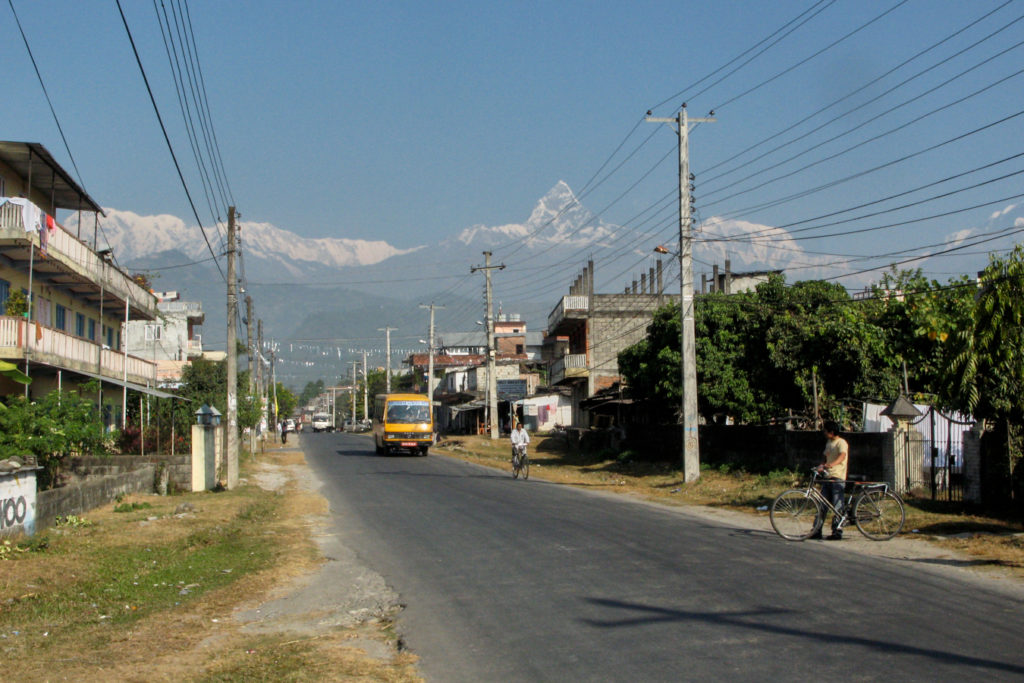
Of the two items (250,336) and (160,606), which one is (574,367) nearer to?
(250,336)

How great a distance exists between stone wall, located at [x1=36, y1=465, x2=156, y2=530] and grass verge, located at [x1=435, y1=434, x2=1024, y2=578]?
1231 cm

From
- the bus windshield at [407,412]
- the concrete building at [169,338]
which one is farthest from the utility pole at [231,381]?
the bus windshield at [407,412]

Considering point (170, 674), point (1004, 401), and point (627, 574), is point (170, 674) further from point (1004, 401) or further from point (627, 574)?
point (1004, 401)

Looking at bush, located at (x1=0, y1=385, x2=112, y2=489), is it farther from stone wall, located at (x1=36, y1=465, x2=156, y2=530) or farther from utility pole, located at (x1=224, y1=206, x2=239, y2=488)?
utility pole, located at (x1=224, y1=206, x2=239, y2=488)

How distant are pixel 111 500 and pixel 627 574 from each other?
13.5 metres

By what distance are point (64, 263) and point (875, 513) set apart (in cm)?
2394

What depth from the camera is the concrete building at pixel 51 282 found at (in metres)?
24.8

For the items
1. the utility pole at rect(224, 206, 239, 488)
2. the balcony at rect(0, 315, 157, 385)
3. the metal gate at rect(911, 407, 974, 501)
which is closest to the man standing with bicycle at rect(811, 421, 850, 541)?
the metal gate at rect(911, 407, 974, 501)

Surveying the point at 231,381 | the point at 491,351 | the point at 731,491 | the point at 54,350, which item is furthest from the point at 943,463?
the point at 491,351

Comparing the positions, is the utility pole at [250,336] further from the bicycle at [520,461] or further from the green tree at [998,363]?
the green tree at [998,363]

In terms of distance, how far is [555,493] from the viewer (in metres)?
23.2

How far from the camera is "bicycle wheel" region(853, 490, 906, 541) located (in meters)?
13.9

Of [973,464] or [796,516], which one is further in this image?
[973,464]

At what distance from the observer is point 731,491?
2295 cm
